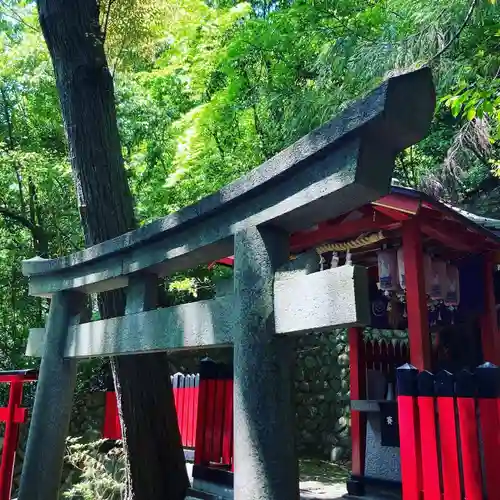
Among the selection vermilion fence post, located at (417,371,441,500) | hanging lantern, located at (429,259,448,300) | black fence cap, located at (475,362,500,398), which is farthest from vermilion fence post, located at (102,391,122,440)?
black fence cap, located at (475,362,500,398)

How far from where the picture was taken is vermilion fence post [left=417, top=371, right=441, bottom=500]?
3.19 metres

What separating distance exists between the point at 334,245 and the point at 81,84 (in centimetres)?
303

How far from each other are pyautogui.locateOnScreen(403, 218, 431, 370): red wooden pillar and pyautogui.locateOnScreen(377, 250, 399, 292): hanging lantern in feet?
1.06

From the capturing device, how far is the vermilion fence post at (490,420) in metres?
2.99

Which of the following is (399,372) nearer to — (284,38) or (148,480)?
(148,480)

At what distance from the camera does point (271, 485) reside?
216 cm

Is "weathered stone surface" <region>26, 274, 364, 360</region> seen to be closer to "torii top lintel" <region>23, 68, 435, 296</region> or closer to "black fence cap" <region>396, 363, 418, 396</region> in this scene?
"torii top lintel" <region>23, 68, 435, 296</region>

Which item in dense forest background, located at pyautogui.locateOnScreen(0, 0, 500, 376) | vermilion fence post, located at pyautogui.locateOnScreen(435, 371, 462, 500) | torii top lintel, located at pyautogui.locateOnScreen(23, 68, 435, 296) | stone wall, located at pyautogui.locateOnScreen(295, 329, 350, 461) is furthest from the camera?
stone wall, located at pyautogui.locateOnScreen(295, 329, 350, 461)

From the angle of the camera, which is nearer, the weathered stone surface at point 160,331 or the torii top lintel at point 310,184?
the torii top lintel at point 310,184

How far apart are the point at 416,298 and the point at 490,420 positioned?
6.38 feet

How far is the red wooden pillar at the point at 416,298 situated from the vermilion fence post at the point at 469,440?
1651mm

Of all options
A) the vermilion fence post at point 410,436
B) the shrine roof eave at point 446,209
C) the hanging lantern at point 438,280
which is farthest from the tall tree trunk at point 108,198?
the hanging lantern at point 438,280

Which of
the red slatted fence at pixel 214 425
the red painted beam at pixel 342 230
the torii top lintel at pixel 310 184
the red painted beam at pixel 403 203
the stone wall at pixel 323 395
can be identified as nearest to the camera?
the torii top lintel at pixel 310 184

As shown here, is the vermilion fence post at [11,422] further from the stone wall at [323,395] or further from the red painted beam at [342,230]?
the stone wall at [323,395]
